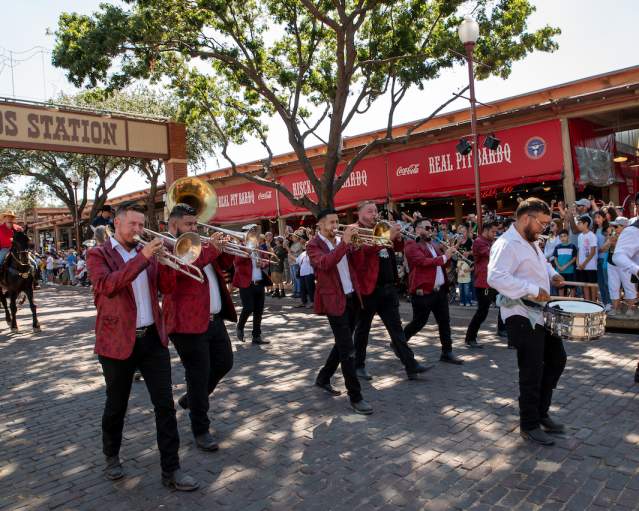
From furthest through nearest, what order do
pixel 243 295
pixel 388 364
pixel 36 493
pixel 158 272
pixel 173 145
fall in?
pixel 173 145 → pixel 243 295 → pixel 388 364 → pixel 158 272 → pixel 36 493

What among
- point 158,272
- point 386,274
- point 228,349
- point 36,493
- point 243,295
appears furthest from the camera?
point 243,295

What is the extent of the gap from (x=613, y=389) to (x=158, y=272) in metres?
4.62

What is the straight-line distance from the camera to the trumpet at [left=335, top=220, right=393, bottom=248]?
223 inches

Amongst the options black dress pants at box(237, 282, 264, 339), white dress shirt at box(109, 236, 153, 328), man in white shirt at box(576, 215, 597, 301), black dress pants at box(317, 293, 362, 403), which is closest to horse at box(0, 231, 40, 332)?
black dress pants at box(237, 282, 264, 339)

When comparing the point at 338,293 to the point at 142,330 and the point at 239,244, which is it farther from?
the point at 142,330

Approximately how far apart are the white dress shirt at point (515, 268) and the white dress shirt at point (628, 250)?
162cm

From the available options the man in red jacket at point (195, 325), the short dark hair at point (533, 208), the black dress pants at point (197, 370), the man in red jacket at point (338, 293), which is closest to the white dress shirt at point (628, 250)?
the short dark hair at point (533, 208)

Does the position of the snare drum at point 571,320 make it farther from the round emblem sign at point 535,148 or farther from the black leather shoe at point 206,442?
the round emblem sign at point 535,148

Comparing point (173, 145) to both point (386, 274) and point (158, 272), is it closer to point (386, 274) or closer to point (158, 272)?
point (386, 274)

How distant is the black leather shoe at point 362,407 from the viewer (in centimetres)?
511

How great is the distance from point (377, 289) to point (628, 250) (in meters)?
2.61

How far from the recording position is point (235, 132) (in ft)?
57.8

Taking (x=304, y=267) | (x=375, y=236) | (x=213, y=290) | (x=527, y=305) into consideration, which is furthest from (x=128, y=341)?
(x=304, y=267)

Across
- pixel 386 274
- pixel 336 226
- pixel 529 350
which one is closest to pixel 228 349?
pixel 336 226
